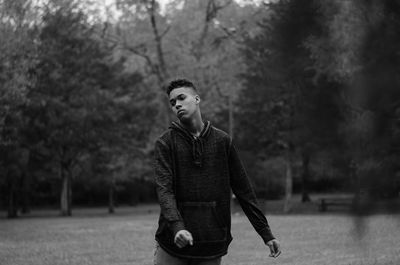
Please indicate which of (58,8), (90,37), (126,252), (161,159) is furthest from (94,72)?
(161,159)

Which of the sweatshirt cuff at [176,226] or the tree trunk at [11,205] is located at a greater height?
the sweatshirt cuff at [176,226]

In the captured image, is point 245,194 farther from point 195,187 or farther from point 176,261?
point 176,261

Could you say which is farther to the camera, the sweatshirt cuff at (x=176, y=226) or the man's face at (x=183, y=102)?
the man's face at (x=183, y=102)

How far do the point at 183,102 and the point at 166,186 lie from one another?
554 mm

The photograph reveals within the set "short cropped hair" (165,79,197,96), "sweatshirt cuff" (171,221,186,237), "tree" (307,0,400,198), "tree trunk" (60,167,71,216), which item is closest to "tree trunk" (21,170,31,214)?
"tree trunk" (60,167,71,216)

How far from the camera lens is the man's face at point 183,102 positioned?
4266 mm

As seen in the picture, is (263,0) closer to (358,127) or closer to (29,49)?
(358,127)

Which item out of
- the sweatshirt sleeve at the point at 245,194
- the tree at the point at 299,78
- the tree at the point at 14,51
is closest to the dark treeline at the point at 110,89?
the tree at the point at 14,51

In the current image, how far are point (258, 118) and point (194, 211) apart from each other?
3488 centimetres

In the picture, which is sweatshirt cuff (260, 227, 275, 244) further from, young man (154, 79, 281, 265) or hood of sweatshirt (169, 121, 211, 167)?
hood of sweatshirt (169, 121, 211, 167)

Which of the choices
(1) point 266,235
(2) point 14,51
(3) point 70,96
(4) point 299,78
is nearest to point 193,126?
(1) point 266,235

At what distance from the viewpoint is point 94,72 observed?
41875 millimetres

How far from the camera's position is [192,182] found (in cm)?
420

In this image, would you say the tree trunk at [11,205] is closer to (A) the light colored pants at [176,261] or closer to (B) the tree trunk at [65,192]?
(B) the tree trunk at [65,192]
